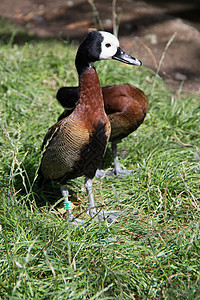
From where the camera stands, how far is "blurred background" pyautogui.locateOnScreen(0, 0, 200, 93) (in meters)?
5.30

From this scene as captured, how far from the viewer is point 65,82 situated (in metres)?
4.53

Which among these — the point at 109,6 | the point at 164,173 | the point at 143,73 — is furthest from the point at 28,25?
the point at 164,173

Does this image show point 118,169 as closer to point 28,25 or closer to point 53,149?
point 53,149

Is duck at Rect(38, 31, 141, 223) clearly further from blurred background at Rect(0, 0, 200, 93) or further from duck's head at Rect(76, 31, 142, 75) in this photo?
blurred background at Rect(0, 0, 200, 93)

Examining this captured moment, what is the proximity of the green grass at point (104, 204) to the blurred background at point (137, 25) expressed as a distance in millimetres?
739

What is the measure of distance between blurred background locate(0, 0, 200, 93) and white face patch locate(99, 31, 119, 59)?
238 cm

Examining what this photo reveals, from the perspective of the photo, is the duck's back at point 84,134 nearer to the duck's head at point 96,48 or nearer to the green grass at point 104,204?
the duck's head at point 96,48

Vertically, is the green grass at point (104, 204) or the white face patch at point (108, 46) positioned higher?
the white face patch at point (108, 46)

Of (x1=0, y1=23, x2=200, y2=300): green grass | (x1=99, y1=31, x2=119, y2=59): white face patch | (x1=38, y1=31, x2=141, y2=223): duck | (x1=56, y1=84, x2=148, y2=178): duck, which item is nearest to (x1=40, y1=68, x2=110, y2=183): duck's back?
(x1=38, y1=31, x2=141, y2=223): duck

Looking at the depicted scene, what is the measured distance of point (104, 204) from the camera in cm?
299

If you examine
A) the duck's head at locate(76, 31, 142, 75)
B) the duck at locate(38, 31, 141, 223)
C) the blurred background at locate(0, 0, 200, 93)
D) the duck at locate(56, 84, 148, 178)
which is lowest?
the blurred background at locate(0, 0, 200, 93)

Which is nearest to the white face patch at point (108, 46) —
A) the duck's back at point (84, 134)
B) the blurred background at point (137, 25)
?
the duck's back at point (84, 134)

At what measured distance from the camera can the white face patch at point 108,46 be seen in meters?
2.54

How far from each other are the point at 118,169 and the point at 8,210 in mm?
1321
